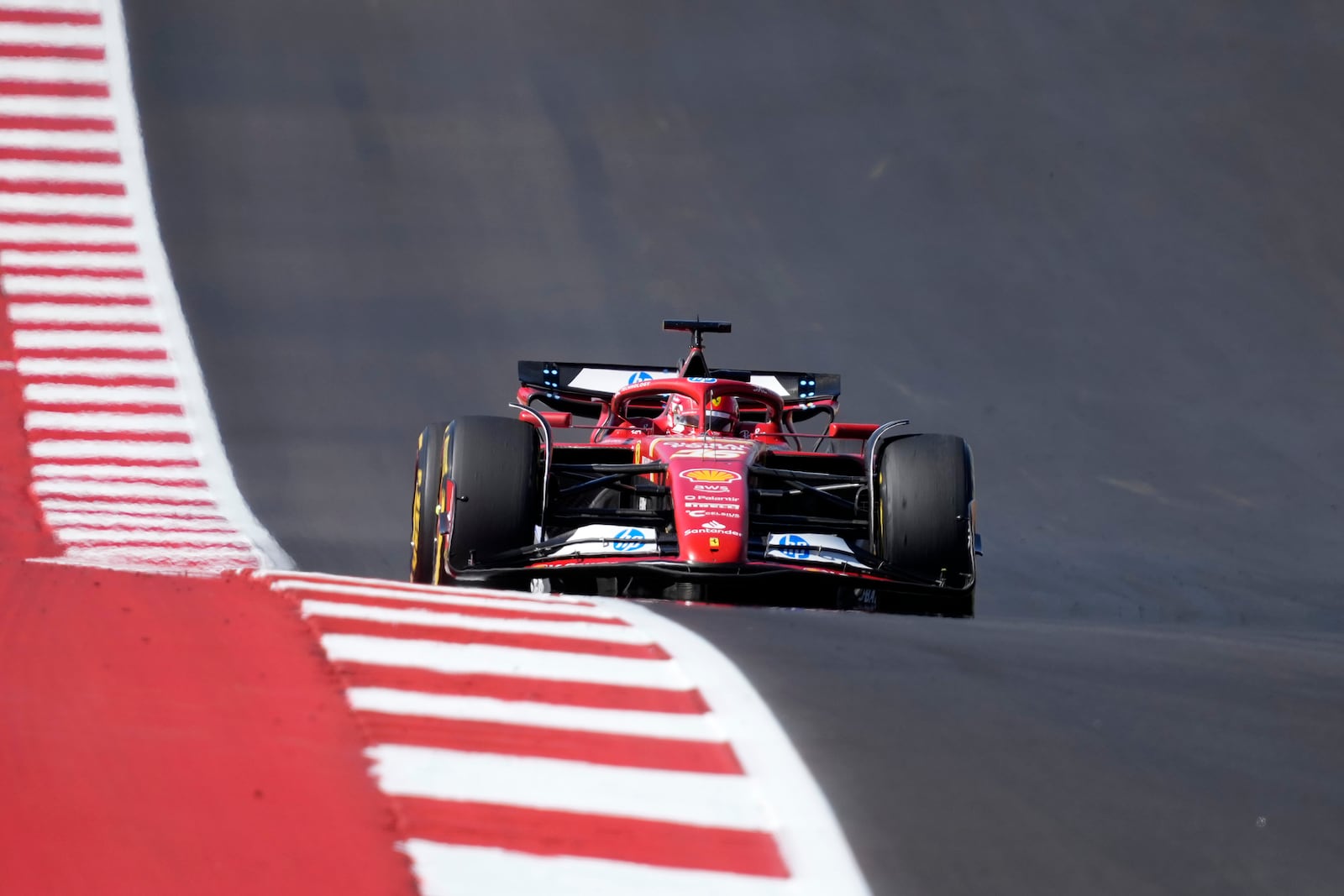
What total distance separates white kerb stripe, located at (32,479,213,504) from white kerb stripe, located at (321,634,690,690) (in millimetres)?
6073

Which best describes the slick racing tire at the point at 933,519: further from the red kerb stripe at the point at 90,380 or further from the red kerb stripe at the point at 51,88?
the red kerb stripe at the point at 51,88

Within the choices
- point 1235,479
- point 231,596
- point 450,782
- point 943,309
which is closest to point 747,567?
point 231,596

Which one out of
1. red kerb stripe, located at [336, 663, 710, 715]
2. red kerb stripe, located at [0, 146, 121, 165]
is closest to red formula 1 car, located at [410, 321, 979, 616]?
red kerb stripe, located at [336, 663, 710, 715]

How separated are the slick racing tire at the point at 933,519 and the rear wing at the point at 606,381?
Result: 2275mm

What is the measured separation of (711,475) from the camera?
22.0 ft

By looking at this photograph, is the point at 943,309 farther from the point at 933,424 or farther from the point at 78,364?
the point at 78,364

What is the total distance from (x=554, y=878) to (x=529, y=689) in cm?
108

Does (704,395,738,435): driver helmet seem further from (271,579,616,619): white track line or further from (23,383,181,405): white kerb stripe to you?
(23,383,181,405): white kerb stripe

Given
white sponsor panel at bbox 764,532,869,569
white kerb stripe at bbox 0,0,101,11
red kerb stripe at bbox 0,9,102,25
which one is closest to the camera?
white sponsor panel at bbox 764,532,869,569

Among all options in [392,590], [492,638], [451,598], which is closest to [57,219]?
[392,590]

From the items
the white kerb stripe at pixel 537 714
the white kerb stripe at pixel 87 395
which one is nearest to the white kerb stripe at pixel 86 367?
the white kerb stripe at pixel 87 395

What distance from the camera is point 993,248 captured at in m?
15.4

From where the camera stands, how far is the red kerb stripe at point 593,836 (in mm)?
2707

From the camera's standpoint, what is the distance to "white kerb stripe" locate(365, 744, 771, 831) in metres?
2.91
